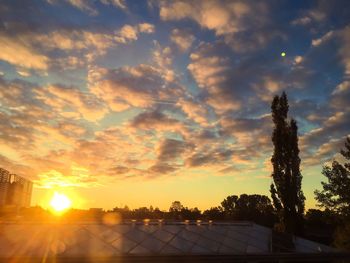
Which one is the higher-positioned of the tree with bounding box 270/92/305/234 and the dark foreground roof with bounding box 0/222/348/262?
the tree with bounding box 270/92/305/234

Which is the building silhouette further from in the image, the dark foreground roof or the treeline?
the treeline

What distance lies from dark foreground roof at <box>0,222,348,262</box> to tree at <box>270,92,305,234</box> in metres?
13.5

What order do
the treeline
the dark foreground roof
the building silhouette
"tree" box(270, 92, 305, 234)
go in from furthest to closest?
the treeline < "tree" box(270, 92, 305, 234) < the building silhouette < the dark foreground roof

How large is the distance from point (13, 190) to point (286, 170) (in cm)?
2656

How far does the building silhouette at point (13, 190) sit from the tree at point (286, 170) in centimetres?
2464

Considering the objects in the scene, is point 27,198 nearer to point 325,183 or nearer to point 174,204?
point 325,183

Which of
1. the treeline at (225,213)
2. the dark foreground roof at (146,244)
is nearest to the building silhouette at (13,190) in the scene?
the dark foreground roof at (146,244)

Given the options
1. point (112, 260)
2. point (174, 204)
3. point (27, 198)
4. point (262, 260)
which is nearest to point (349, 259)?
point (262, 260)

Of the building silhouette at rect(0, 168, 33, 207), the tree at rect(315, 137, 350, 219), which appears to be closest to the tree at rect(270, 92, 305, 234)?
the tree at rect(315, 137, 350, 219)

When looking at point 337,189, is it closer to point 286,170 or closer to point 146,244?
point 286,170

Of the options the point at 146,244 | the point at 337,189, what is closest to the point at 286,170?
the point at 337,189

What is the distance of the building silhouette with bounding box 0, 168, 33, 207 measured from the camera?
2798 centimetres

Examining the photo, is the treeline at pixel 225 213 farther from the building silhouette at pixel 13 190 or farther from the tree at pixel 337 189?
the building silhouette at pixel 13 190

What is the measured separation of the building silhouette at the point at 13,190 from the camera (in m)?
28.0
